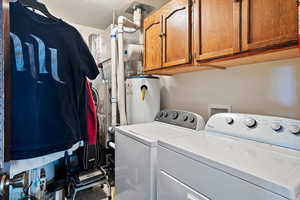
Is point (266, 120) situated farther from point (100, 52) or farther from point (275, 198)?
point (100, 52)

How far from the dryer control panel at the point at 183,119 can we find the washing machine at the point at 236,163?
18cm

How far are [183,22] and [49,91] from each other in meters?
1.20

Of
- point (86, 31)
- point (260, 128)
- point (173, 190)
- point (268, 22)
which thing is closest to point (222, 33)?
point (268, 22)

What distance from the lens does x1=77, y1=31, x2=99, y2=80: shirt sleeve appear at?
121 cm

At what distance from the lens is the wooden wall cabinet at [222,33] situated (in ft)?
2.84

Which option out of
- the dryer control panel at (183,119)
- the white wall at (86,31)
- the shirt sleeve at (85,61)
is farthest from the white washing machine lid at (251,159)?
the white wall at (86,31)

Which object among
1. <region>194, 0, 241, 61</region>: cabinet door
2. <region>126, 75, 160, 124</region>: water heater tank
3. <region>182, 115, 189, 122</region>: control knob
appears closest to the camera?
<region>194, 0, 241, 61</region>: cabinet door

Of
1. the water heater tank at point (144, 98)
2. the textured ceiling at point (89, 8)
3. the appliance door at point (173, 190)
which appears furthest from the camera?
the textured ceiling at point (89, 8)

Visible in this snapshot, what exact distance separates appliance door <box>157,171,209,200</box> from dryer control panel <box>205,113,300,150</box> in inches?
21.5

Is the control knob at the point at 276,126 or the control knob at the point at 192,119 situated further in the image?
the control knob at the point at 192,119

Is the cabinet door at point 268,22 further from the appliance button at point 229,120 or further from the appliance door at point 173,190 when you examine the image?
the appliance door at point 173,190

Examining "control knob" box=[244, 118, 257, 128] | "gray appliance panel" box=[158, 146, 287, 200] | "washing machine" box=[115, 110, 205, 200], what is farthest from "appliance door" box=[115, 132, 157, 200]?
"control knob" box=[244, 118, 257, 128]

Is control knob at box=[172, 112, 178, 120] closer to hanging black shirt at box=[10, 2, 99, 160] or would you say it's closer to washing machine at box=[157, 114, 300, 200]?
washing machine at box=[157, 114, 300, 200]

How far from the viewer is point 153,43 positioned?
178cm
